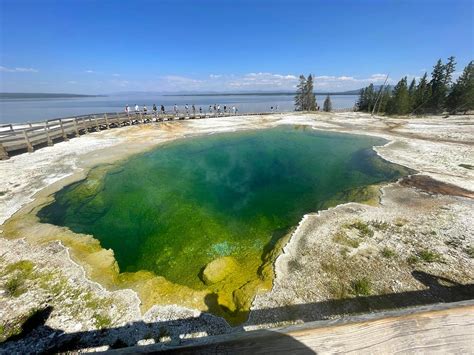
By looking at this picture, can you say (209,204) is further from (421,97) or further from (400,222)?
(421,97)

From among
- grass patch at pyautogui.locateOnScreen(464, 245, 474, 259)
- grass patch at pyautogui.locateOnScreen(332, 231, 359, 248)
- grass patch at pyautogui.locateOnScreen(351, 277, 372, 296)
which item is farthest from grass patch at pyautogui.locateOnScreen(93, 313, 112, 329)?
grass patch at pyautogui.locateOnScreen(464, 245, 474, 259)

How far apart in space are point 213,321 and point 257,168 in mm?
13595

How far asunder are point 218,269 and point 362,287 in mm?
4109

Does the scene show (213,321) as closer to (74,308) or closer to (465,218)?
(74,308)

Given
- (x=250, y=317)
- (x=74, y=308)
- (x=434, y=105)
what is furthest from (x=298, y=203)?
(x=434, y=105)

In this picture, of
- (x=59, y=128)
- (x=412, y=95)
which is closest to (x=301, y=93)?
(x=412, y=95)

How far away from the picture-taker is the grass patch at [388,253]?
701 cm

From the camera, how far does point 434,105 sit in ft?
165

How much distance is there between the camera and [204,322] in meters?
5.42

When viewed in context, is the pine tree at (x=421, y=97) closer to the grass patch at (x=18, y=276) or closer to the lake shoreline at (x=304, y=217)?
the lake shoreline at (x=304, y=217)

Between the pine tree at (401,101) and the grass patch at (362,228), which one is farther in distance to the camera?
the pine tree at (401,101)

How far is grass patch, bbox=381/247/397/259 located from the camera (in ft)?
A: 23.0

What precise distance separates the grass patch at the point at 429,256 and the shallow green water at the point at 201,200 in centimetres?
434

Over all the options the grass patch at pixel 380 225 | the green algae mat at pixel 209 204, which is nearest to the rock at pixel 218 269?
the green algae mat at pixel 209 204
